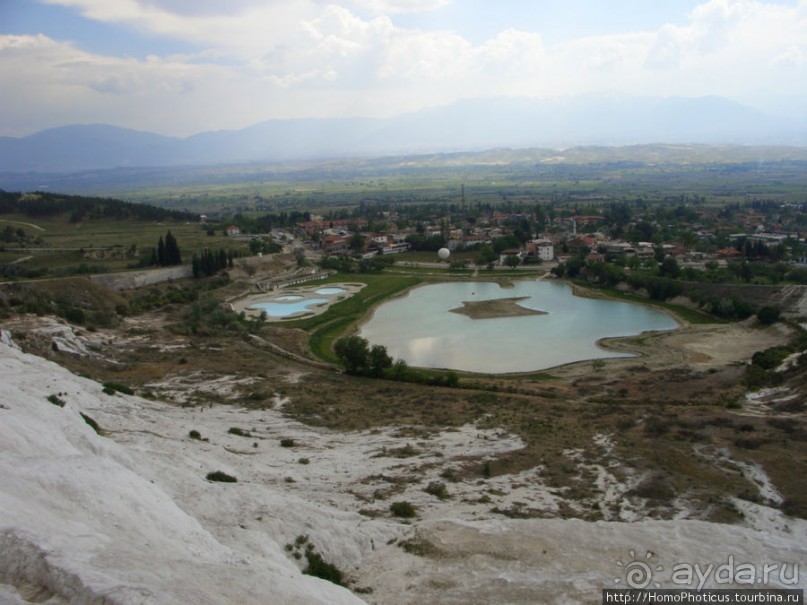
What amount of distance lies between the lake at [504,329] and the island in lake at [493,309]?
524 mm

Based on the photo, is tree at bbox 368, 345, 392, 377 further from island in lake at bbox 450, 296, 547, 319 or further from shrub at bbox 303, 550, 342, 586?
shrub at bbox 303, 550, 342, 586

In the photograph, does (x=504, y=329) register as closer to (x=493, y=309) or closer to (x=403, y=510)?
(x=493, y=309)

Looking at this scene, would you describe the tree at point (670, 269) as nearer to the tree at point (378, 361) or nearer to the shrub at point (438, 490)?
the tree at point (378, 361)

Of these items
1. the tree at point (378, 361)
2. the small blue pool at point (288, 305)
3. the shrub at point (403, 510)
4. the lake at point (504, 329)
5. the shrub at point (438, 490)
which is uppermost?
the shrub at point (403, 510)

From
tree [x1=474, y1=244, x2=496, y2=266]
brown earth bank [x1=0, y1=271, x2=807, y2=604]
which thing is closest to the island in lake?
brown earth bank [x1=0, y1=271, x2=807, y2=604]

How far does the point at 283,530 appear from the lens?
8.27 metres

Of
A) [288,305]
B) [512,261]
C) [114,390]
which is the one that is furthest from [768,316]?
[114,390]

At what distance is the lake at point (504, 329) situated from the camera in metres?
26.2

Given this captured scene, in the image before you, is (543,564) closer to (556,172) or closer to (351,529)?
(351,529)

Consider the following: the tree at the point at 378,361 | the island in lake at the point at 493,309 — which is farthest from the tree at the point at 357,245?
the tree at the point at 378,361

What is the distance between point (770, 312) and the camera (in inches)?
1153

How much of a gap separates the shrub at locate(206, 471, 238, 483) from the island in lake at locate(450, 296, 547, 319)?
2542 centimetres

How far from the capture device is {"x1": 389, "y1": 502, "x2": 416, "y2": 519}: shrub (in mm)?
9688

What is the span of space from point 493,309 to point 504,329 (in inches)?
175
